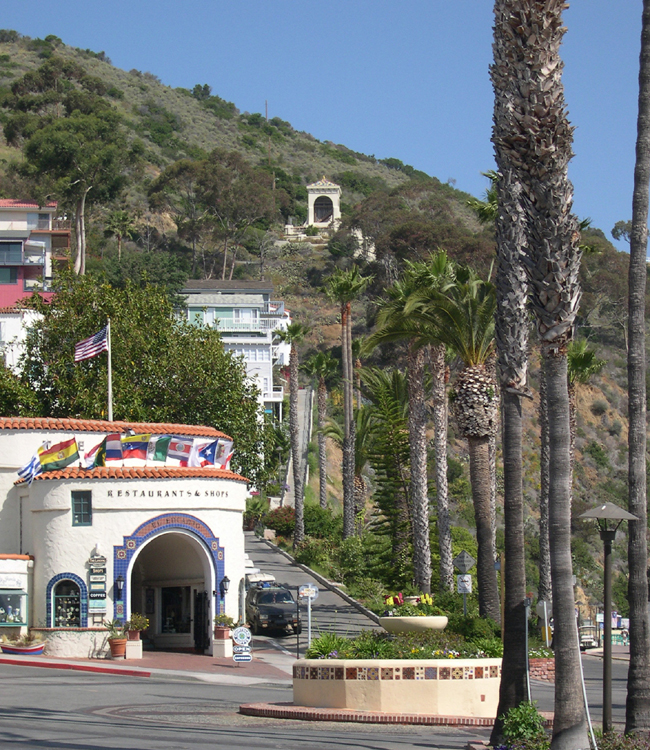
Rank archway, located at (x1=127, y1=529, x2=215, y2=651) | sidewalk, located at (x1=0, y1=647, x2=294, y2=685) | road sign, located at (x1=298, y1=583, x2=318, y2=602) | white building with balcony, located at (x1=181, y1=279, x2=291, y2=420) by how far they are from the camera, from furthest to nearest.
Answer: white building with balcony, located at (x1=181, y1=279, x2=291, y2=420), archway, located at (x1=127, y1=529, x2=215, y2=651), sidewalk, located at (x1=0, y1=647, x2=294, y2=685), road sign, located at (x1=298, y1=583, x2=318, y2=602)

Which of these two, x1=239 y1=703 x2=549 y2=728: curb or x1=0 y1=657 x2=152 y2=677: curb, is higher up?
x1=239 y1=703 x2=549 y2=728: curb

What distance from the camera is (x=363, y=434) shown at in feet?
174

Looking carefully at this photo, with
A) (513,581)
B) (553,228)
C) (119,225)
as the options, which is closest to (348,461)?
(513,581)

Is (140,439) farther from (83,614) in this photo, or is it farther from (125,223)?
(125,223)

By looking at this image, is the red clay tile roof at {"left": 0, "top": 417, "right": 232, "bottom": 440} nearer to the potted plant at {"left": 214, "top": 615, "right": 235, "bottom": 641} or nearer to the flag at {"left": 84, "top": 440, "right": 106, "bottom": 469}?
the flag at {"left": 84, "top": 440, "right": 106, "bottom": 469}

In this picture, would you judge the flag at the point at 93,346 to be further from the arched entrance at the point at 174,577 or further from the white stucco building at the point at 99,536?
the arched entrance at the point at 174,577

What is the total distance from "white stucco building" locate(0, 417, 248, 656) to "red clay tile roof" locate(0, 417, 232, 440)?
39 mm

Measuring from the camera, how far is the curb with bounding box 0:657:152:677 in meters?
24.7

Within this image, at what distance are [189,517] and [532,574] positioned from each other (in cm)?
3696

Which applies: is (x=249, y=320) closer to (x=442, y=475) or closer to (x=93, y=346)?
(x=93, y=346)

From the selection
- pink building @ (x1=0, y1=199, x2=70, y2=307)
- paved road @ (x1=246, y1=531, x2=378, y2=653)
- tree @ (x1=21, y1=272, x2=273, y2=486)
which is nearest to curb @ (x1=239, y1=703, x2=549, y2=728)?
paved road @ (x1=246, y1=531, x2=378, y2=653)

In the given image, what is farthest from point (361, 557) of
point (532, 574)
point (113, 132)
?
point (113, 132)

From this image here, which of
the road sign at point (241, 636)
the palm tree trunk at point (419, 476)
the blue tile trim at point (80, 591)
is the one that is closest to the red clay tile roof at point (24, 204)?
the palm tree trunk at point (419, 476)

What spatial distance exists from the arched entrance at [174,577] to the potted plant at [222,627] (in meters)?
0.32
